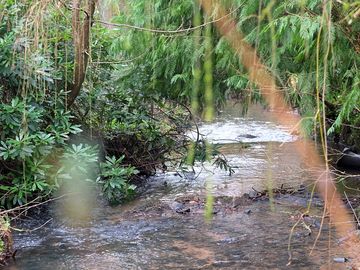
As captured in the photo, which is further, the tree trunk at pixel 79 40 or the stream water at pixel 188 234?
the tree trunk at pixel 79 40

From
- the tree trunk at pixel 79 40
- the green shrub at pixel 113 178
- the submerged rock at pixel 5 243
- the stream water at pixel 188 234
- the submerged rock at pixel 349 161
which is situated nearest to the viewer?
the submerged rock at pixel 5 243

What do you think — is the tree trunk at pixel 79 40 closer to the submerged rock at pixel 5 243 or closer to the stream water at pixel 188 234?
the stream water at pixel 188 234

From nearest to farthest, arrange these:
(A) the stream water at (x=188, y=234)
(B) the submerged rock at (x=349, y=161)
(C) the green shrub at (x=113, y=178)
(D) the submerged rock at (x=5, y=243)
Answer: (D) the submerged rock at (x=5, y=243) → (A) the stream water at (x=188, y=234) → (C) the green shrub at (x=113, y=178) → (B) the submerged rock at (x=349, y=161)

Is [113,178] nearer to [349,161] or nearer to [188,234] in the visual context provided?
[188,234]

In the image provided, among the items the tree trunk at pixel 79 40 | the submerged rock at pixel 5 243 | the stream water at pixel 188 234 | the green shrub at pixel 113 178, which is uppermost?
the tree trunk at pixel 79 40

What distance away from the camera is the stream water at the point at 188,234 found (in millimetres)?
4602

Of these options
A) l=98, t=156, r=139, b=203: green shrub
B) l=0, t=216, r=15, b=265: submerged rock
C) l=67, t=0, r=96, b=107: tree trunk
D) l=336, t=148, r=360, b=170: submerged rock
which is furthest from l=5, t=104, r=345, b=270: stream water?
l=67, t=0, r=96, b=107: tree trunk

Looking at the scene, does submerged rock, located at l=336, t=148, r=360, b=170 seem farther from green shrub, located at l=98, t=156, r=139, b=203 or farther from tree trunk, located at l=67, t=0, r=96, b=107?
tree trunk, located at l=67, t=0, r=96, b=107

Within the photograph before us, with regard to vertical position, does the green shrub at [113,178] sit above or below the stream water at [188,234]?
above

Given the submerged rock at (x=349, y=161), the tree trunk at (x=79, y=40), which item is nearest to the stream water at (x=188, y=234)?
the submerged rock at (x=349, y=161)

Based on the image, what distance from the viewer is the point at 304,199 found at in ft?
21.1

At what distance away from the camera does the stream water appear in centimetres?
460

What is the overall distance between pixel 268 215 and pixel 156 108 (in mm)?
2304

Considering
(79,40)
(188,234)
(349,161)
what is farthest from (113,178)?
(349,161)
